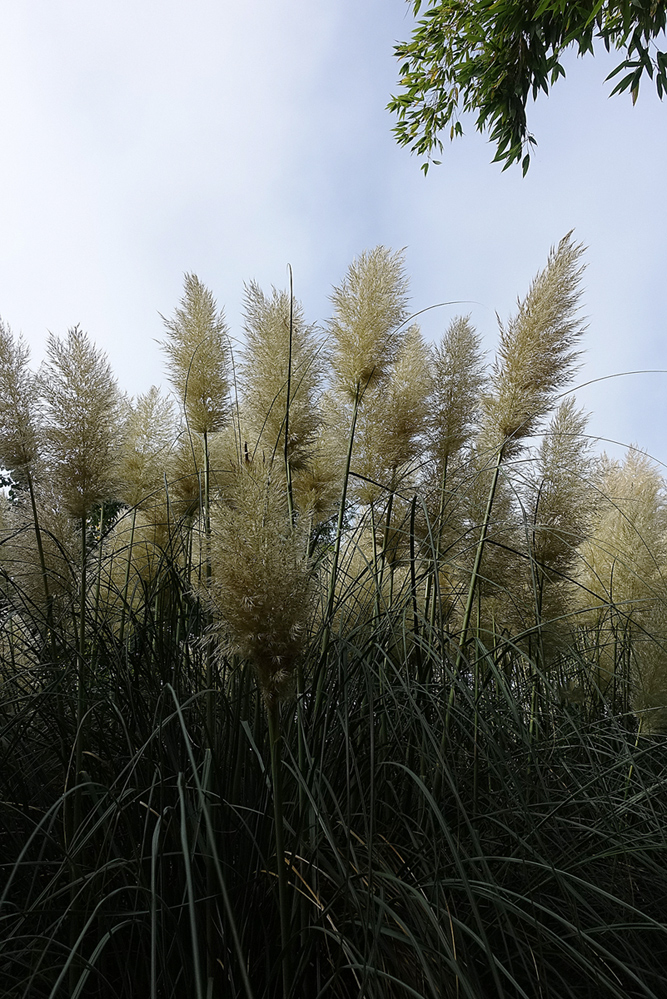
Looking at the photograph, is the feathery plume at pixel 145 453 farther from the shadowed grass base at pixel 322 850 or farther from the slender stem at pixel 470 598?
the slender stem at pixel 470 598

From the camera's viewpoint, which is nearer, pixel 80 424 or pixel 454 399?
pixel 80 424

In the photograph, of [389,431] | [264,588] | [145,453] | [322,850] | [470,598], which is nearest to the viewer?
[264,588]

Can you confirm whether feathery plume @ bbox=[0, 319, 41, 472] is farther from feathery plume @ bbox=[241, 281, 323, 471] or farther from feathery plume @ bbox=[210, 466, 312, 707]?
feathery plume @ bbox=[210, 466, 312, 707]

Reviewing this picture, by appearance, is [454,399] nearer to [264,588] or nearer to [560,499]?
[560,499]

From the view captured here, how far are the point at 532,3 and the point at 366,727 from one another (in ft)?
22.5

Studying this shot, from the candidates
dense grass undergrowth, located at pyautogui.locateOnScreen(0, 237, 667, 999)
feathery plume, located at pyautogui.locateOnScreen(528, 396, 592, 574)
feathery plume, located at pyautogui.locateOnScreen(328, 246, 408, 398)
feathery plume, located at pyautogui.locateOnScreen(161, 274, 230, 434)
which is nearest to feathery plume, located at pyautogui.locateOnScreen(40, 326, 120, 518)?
dense grass undergrowth, located at pyautogui.locateOnScreen(0, 237, 667, 999)

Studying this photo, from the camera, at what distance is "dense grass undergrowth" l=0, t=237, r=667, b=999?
1594 mm

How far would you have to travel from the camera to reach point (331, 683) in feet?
7.68

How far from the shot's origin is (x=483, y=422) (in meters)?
3.28

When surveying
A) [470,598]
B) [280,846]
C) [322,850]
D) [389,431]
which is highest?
[389,431]

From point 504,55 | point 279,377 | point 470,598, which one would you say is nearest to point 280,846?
point 470,598

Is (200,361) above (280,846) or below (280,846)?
above

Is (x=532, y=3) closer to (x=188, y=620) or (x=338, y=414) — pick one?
(x=338, y=414)

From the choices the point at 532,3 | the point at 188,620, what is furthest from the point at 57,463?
the point at 532,3
